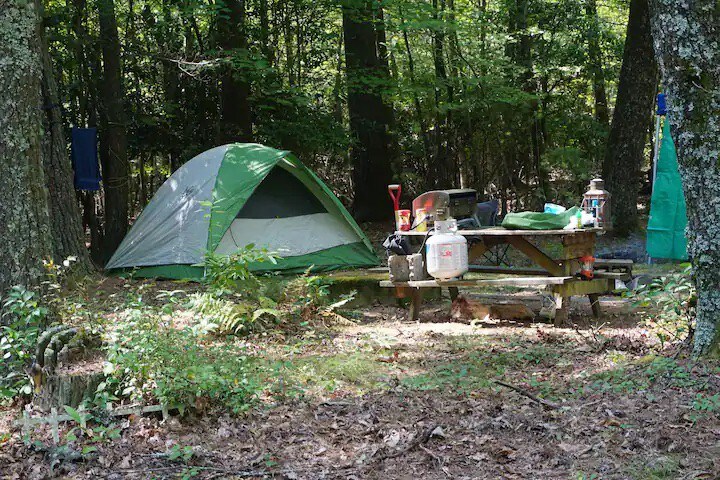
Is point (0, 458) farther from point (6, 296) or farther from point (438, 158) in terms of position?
point (438, 158)

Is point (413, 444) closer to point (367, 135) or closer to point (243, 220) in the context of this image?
point (243, 220)

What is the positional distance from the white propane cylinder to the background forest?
5.89m

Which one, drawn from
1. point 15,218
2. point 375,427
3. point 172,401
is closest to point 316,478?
point 375,427

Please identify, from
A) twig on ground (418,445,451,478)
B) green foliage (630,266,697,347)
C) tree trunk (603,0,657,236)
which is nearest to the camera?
twig on ground (418,445,451,478)

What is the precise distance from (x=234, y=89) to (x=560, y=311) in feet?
25.5

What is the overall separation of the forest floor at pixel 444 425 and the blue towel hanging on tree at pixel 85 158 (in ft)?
20.7

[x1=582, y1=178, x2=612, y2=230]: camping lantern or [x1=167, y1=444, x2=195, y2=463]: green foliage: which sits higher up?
[x1=582, y1=178, x2=612, y2=230]: camping lantern

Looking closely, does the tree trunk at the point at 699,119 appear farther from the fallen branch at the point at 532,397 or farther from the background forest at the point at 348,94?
the background forest at the point at 348,94

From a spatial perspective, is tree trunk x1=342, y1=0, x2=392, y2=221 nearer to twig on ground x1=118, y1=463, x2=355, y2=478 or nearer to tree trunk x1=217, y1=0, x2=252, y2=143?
tree trunk x1=217, y1=0, x2=252, y2=143

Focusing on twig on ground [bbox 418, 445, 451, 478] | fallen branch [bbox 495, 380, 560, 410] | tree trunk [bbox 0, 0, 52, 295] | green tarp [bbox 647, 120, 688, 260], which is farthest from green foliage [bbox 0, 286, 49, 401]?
green tarp [bbox 647, 120, 688, 260]

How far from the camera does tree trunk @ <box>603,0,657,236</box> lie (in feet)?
37.2

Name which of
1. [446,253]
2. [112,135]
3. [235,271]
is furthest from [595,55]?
[235,271]

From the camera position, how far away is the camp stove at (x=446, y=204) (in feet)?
22.7

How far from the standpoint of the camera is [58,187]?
29.8 feet
